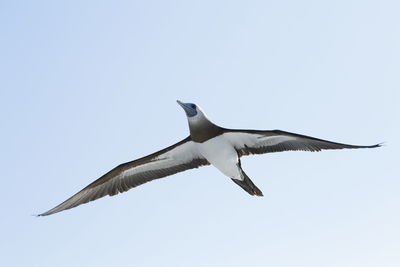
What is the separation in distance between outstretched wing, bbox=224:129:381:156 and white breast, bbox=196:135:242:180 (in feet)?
1.08

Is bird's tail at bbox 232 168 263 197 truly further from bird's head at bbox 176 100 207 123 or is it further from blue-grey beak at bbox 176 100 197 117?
blue-grey beak at bbox 176 100 197 117

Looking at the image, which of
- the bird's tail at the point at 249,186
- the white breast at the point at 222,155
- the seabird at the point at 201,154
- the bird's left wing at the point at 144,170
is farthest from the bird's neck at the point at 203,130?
the bird's tail at the point at 249,186

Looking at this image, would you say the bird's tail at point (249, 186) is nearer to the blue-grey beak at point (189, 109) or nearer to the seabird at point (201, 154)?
the seabird at point (201, 154)

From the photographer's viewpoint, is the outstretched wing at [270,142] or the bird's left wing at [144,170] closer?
the outstretched wing at [270,142]

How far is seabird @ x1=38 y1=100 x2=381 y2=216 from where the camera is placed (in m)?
18.2

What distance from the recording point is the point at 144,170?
2002 centimetres

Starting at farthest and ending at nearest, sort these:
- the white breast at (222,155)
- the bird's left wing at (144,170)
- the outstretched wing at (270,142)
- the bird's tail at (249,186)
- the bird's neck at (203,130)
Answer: the bird's left wing at (144,170), the bird's tail at (249,186), the white breast at (222,155), the bird's neck at (203,130), the outstretched wing at (270,142)

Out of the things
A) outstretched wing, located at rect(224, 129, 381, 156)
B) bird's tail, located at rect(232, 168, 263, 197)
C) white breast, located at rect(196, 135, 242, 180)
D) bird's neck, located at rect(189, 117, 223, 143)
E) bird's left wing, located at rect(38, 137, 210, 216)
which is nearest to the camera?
outstretched wing, located at rect(224, 129, 381, 156)

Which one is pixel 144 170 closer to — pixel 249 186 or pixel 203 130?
pixel 203 130

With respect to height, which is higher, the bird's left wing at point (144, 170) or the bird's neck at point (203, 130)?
the bird's neck at point (203, 130)

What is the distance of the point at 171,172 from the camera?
65.9 ft

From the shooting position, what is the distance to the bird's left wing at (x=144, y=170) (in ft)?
62.4

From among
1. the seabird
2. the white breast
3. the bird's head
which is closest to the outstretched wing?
the seabird

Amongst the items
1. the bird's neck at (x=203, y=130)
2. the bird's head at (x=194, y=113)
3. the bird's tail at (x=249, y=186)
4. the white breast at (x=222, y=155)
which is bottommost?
the bird's tail at (x=249, y=186)
